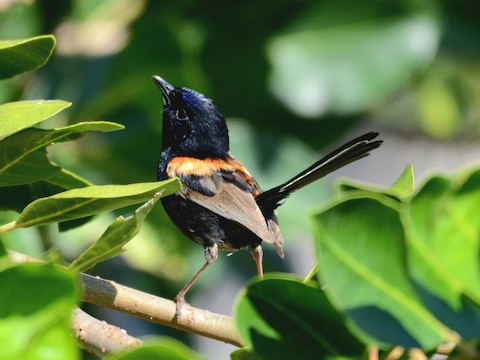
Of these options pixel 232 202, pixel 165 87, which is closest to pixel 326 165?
pixel 232 202

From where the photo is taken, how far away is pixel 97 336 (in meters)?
1.67

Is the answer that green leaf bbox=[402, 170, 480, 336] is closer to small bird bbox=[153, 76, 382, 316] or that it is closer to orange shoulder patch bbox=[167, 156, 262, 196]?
small bird bbox=[153, 76, 382, 316]

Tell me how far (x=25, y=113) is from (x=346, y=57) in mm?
2964

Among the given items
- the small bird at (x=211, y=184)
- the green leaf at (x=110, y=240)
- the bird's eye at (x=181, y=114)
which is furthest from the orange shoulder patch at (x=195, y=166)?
the green leaf at (x=110, y=240)

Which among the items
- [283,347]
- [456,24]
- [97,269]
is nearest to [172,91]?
[97,269]

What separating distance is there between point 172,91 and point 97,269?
2.94ft

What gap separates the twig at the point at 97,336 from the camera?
65.1 inches

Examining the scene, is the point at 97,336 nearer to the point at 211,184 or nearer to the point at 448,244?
the point at 448,244

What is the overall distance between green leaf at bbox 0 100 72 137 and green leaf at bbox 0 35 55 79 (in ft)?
0.54

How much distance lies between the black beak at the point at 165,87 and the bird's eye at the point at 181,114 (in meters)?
0.07

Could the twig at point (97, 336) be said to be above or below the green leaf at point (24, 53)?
below

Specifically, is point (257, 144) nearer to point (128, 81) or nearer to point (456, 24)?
point (128, 81)

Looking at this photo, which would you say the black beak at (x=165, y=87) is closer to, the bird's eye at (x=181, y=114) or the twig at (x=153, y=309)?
the bird's eye at (x=181, y=114)

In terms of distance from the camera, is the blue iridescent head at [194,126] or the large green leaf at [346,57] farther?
the large green leaf at [346,57]
